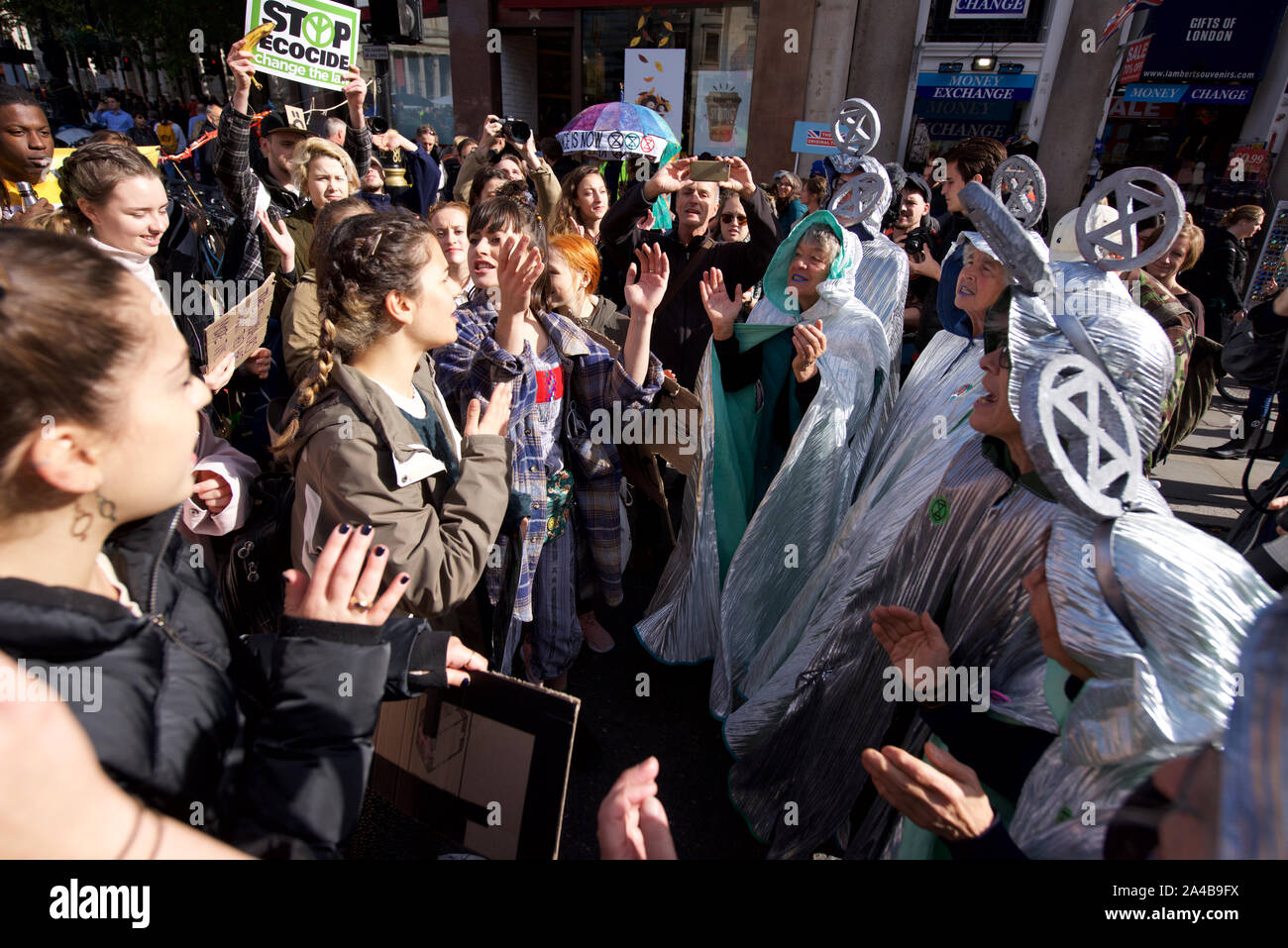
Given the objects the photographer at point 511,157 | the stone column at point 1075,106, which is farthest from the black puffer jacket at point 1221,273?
the stone column at point 1075,106

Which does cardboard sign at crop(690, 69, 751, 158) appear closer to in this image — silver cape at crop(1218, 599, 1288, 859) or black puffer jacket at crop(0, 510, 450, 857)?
black puffer jacket at crop(0, 510, 450, 857)

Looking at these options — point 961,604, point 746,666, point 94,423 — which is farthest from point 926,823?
point 746,666

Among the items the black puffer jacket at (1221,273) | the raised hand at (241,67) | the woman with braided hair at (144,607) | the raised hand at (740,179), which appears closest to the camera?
the woman with braided hair at (144,607)

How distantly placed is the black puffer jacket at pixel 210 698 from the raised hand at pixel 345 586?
29 millimetres

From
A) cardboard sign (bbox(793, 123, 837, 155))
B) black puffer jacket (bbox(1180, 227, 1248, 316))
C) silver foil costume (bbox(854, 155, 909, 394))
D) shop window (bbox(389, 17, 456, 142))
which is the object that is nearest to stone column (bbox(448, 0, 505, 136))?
shop window (bbox(389, 17, 456, 142))

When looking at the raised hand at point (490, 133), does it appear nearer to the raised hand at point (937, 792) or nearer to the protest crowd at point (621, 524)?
the protest crowd at point (621, 524)

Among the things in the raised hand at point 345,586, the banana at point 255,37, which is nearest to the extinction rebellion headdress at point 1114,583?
the raised hand at point 345,586

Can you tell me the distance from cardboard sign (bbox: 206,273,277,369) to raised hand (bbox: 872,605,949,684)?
2.08 metres

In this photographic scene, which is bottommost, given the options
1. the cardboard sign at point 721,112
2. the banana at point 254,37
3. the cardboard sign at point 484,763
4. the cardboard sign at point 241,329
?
the cardboard sign at point 484,763

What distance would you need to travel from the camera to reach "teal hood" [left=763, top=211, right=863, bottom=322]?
278 centimetres

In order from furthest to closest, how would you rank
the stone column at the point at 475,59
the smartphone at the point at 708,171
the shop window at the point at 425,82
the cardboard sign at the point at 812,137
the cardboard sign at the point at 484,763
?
the shop window at the point at 425,82, the stone column at the point at 475,59, the cardboard sign at the point at 812,137, the smartphone at the point at 708,171, the cardboard sign at the point at 484,763

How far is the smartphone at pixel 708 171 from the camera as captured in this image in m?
3.59

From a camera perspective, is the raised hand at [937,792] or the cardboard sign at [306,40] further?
the cardboard sign at [306,40]

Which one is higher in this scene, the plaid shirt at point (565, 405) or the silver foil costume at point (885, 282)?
the silver foil costume at point (885, 282)
